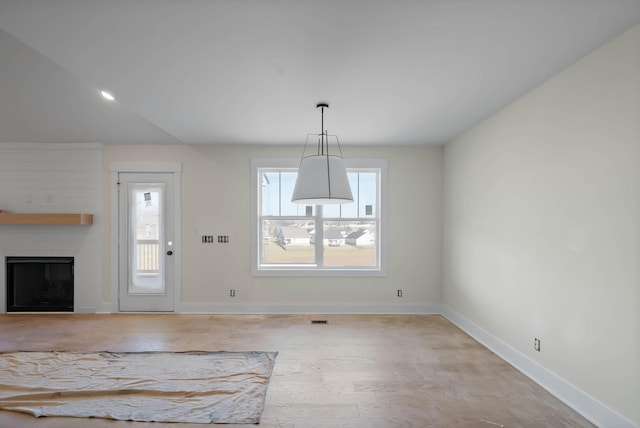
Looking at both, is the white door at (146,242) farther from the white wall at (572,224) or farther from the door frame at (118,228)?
the white wall at (572,224)

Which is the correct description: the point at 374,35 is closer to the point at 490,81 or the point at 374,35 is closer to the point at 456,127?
the point at 490,81

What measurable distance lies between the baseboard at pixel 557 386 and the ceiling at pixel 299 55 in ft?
7.83

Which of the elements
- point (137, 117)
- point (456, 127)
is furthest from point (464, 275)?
point (137, 117)

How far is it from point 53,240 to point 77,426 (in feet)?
12.6

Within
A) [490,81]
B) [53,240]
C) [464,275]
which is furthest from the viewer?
[53,240]

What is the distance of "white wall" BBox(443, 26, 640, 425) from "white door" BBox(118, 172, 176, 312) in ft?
13.9

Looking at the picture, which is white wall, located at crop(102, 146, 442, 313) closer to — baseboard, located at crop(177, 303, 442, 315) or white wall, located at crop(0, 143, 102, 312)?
baseboard, located at crop(177, 303, 442, 315)

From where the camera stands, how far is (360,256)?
5559 mm

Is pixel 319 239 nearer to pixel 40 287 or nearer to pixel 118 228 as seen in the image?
pixel 118 228

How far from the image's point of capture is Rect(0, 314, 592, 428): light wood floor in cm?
259

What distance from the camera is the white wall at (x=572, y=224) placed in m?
2.30

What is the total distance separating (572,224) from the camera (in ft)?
9.08

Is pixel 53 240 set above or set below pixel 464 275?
above

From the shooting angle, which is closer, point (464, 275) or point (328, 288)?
point (464, 275)
